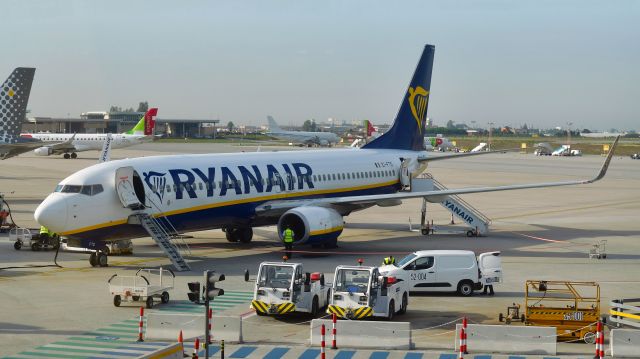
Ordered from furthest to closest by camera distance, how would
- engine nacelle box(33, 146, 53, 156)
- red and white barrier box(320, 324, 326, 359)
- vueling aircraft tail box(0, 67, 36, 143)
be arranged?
engine nacelle box(33, 146, 53, 156), vueling aircraft tail box(0, 67, 36, 143), red and white barrier box(320, 324, 326, 359)

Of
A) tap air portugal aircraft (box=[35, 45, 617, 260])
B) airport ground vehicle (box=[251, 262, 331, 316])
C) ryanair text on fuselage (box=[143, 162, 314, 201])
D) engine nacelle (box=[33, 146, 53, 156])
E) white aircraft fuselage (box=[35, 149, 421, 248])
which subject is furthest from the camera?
engine nacelle (box=[33, 146, 53, 156])

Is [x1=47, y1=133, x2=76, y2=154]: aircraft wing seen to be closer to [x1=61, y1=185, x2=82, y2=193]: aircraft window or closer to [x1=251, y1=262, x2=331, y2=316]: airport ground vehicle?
[x1=61, y1=185, x2=82, y2=193]: aircraft window

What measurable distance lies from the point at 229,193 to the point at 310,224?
3.94 metres

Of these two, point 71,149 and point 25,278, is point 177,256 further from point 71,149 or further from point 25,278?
point 71,149

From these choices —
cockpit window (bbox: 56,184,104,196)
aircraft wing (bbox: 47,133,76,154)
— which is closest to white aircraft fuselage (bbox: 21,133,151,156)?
aircraft wing (bbox: 47,133,76,154)

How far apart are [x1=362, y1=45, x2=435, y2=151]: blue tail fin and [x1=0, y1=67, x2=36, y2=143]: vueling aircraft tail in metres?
21.7

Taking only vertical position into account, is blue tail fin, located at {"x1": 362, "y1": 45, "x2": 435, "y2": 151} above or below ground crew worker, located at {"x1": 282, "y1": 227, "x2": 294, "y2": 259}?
above

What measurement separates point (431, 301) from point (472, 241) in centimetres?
1792

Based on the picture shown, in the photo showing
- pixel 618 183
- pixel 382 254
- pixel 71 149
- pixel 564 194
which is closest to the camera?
pixel 382 254

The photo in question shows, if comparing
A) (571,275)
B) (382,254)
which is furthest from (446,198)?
(571,275)

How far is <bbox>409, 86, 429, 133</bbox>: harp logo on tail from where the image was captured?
57906 millimetres

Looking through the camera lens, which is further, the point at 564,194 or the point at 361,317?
the point at 564,194

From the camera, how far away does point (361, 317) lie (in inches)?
1102

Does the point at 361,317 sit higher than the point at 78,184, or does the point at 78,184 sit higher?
the point at 78,184
